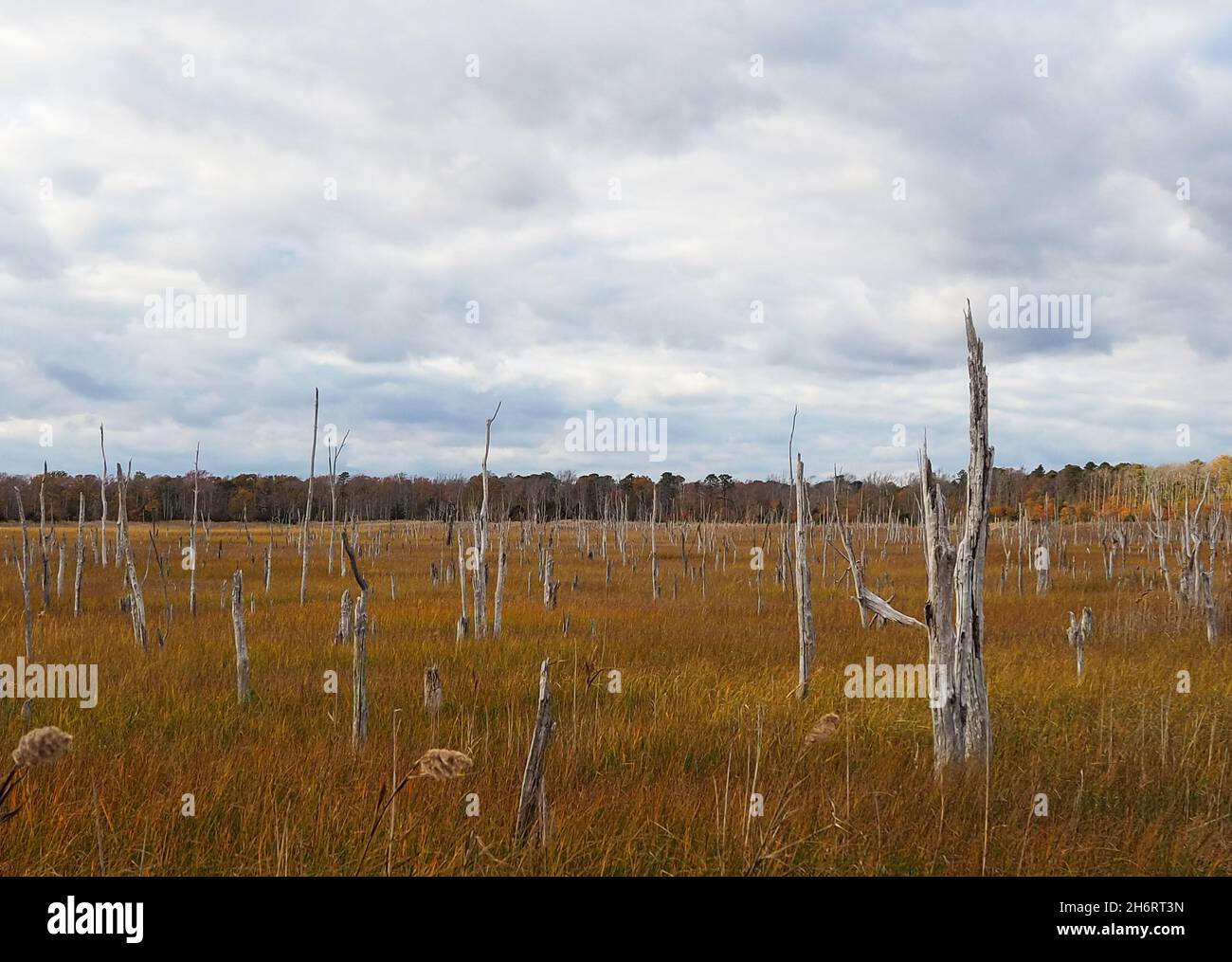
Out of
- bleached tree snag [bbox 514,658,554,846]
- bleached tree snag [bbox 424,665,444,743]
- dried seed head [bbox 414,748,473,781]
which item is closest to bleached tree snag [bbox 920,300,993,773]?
bleached tree snag [bbox 514,658,554,846]

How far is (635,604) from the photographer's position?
55.6ft

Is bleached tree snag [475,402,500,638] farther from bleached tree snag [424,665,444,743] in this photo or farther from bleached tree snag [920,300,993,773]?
bleached tree snag [920,300,993,773]

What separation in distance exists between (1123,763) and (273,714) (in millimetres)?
7165

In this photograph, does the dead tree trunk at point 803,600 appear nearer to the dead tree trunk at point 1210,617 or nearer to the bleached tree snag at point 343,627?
the bleached tree snag at point 343,627

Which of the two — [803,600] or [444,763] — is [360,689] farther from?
[803,600]

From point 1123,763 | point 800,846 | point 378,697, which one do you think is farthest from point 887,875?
point 378,697

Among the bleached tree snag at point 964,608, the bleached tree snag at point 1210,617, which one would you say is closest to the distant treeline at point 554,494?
the bleached tree snag at point 1210,617

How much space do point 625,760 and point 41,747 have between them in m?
3.81

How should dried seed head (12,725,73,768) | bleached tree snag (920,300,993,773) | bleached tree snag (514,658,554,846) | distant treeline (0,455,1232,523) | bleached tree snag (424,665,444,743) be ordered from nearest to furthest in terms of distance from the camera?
dried seed head (12,725,73,768)
bleached tree snag (514,658,554,846)
bleached tree snag (920,300,993,773)
bleached tree snag (424,665,444,743)
distant treeline (0,455,1232,523)

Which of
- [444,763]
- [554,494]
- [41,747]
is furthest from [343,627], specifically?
[554,494]

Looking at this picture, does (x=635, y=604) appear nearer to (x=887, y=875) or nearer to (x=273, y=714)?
(x=273, y=714)

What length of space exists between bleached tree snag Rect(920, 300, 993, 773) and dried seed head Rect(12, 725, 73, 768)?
522 centimetres

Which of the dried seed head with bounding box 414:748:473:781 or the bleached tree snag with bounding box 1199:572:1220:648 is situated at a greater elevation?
the dried seed head with bounding box 414:748:473:781

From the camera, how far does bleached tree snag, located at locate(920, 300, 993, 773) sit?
18.6 ft
